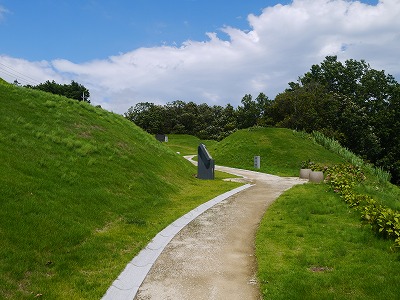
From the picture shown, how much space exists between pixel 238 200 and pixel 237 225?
429cm

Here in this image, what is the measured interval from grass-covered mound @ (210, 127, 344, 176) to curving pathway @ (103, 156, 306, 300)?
1884cm

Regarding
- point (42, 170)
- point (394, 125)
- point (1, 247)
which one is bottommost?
point (1, 247)

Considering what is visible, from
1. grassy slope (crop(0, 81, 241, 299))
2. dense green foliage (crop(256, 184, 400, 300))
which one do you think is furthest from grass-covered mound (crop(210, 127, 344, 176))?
dense green foliage (crop(256, 184, 400, 300))

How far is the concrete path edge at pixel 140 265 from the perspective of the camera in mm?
6492

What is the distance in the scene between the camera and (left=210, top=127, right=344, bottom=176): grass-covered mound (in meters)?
33.5

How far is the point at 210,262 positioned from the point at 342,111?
5504 cm

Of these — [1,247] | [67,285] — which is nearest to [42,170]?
[1,247]

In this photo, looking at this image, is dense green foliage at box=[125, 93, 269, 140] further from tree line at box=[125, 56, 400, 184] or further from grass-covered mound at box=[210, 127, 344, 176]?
grass-covered mound at box=[210, 127, 344, 176]

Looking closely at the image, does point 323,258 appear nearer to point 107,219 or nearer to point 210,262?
point 210,262

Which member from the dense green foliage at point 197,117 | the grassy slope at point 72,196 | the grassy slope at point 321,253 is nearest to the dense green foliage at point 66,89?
the dense green foliage at point 197,117

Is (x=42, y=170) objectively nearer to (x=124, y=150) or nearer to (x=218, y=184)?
(x=124, y=150)

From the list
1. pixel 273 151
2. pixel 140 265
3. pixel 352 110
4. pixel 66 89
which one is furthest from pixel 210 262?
pixel 66 89

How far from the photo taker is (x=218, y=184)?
20.6 m

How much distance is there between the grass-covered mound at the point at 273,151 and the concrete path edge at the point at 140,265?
19985 mm
